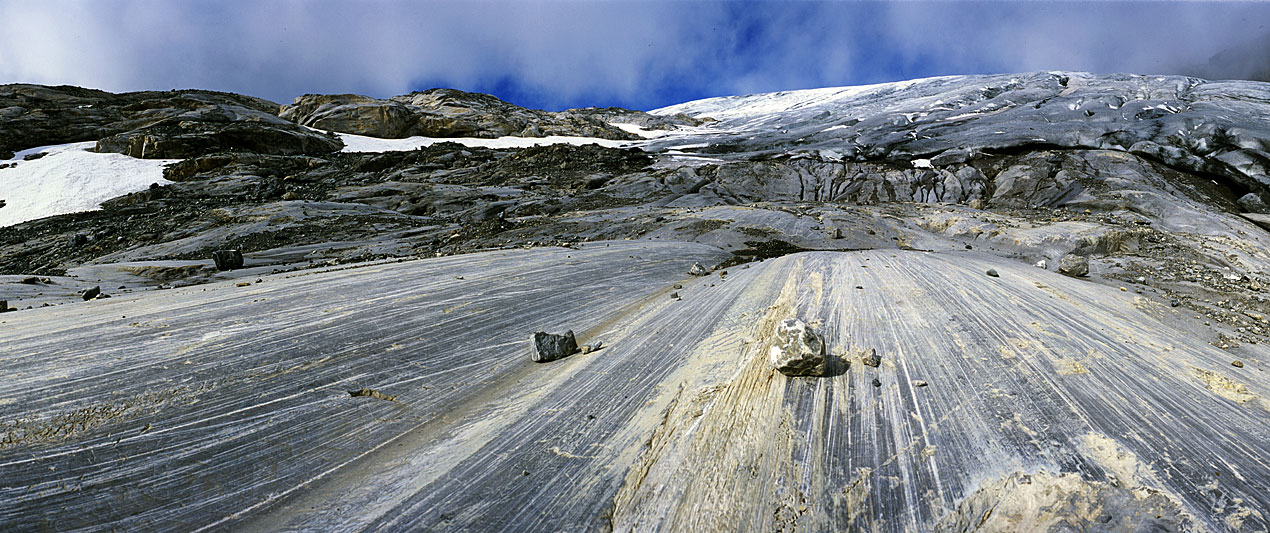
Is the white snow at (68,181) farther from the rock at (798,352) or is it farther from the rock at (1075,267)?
the rock at (1075,267)

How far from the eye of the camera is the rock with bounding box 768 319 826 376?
2787 mm

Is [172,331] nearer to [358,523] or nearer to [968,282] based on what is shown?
[358,523]

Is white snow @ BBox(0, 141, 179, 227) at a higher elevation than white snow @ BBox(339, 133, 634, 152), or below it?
below

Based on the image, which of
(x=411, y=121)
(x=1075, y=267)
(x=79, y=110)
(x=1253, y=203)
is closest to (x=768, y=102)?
(x=411, y=121)

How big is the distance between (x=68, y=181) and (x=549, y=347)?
88.8ft

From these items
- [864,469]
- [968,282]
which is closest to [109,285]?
[864,469]

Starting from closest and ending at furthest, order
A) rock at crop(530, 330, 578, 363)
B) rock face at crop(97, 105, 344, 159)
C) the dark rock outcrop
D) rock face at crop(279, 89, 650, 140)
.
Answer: rock at crop(530, 330, 578, 363), rock face at crop(97, 105, 344, 159), the dark rock outcrop, rock face at crop(279, 89, 650, 140)

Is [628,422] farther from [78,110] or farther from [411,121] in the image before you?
[78,110]

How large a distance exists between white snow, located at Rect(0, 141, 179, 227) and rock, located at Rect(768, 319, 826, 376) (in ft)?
81.5

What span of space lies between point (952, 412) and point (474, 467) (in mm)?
2660

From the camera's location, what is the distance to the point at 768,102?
55.3m

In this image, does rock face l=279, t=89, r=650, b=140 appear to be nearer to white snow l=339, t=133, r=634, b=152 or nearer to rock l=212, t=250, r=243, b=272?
white snow l=339, t=133, r=634, b=152

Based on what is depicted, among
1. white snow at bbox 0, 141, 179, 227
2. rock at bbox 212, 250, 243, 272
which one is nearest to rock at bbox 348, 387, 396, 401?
rock at bbox 212, 250, 243, 272

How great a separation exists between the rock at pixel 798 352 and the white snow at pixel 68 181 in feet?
81.5
